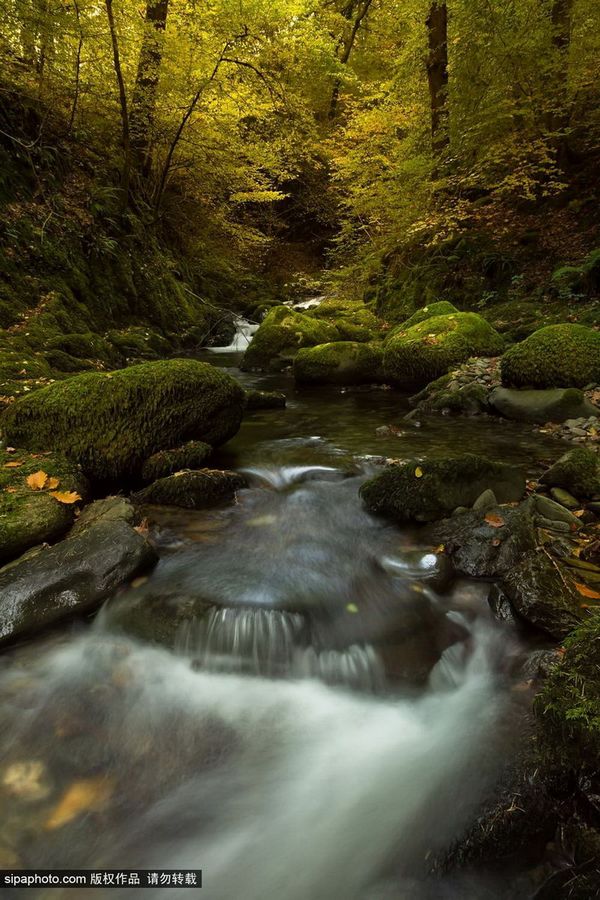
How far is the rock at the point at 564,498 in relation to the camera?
3887 millimetres

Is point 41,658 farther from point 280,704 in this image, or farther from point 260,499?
point 260,499

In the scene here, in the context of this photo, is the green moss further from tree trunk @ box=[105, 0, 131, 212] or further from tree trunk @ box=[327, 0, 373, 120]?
tree trunk @ box=[327, 0, 373, 120]

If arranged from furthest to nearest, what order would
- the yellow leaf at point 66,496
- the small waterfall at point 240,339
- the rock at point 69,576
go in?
the small waterfall at point 240,339
the yellow leaf at point 66,496
the rock at point 69,576

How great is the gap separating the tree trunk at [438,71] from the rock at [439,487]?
9728 millimetres

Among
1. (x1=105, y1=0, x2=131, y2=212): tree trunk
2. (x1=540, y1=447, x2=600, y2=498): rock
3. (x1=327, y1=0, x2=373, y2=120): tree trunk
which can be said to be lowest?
(x1=540, y1=447, x2=600, y2=498): rock

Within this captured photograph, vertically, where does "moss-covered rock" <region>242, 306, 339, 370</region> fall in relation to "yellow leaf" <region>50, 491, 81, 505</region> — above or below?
above

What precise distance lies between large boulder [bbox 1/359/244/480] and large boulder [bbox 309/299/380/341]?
7507mm

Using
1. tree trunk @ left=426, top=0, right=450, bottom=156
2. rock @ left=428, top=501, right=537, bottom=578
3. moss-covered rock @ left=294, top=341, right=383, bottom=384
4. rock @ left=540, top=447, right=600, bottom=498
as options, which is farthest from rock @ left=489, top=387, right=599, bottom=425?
tree trunk @ left=426, top=0, right=450, bottom=156

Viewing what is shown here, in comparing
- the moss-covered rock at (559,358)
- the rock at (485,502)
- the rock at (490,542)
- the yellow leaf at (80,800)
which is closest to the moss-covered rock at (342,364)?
the moss-covered rock at (559,358)

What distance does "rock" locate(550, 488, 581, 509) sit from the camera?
3.89m

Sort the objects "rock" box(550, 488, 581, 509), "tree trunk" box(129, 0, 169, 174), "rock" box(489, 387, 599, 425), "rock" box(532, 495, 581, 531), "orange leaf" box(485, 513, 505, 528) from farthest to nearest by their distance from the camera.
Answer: "tree trunk" box(129, 0, 169, 174), "rock" box(489, 387, 599, 425), "rock" box(550, 488, 581, 509), "rock" box(532, 495, 581, 531), "orange leaf" box(485, 513, 505, 528)

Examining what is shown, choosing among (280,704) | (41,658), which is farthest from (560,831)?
(41,658)

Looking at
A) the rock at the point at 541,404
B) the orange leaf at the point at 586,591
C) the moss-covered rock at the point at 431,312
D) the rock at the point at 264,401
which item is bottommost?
the rock at the point at 264,401

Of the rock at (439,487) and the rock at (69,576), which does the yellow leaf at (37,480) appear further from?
the rock at (439,487)
